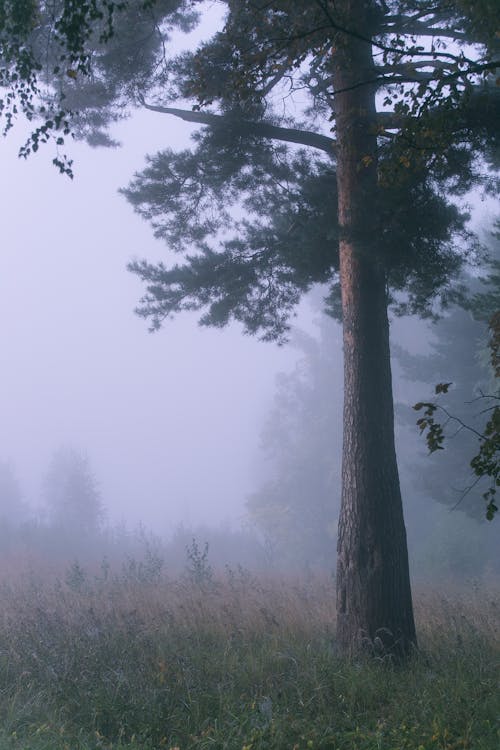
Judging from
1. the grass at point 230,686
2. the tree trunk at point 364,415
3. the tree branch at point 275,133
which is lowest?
the grass at point 230,686

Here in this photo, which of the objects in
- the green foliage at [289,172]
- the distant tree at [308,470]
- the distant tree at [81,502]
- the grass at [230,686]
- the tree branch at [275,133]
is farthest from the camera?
the distant tree at [308,470]

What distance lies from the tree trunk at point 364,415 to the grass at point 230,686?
523mm

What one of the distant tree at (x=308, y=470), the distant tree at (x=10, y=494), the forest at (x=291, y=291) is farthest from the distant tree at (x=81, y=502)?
the forest at (x=291, y=291)

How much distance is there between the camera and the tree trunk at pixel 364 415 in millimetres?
7461

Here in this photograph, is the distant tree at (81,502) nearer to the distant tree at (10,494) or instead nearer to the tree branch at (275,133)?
the distant tree at (10,494)

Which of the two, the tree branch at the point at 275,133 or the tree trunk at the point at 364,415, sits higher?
the tree branch at the point at 275,133

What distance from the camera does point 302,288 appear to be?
11375mm

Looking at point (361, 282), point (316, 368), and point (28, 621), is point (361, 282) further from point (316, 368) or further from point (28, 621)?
point (316, 368)

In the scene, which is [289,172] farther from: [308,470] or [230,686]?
[308,470]

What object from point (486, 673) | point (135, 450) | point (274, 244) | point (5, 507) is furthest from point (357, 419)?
point (135, 450)

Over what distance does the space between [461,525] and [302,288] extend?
838 inches

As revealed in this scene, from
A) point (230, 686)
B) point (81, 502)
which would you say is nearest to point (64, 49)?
point (230, 686)

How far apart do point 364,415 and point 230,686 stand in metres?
3.28

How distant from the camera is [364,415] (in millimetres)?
7906
